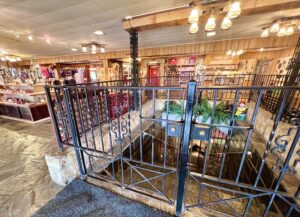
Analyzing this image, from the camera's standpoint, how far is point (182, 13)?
8.11ft

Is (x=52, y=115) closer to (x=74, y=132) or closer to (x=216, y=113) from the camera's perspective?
(x=74, y=132)

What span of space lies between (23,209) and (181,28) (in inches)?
187

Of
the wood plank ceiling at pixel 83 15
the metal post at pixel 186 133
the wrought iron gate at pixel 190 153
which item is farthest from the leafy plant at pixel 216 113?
the metal post at pixel 186 133

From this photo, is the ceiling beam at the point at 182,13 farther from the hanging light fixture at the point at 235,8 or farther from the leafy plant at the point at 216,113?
the leafy plant at the point at 216,113

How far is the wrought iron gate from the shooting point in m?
1.07

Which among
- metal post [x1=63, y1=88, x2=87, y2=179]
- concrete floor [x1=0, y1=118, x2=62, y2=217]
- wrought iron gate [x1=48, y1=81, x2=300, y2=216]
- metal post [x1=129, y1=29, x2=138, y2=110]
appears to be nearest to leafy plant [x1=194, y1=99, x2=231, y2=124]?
wrought iron gate [x1=48, y1=81, x2=300, y2=216]

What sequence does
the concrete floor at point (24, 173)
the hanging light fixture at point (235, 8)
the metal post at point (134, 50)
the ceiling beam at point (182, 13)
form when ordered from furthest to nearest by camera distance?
1. the metal post at point (134, 50)
2. the ceiling beam at point (182, 13)
3. the hanging light fixture at point (235, 8)
4. the concrete floor at point (24, 173)

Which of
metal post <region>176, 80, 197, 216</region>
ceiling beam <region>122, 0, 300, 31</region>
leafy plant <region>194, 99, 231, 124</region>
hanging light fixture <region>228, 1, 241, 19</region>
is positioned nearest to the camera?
metal post <region>176, 80, 197, 216</region>

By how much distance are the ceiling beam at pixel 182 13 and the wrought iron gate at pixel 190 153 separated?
150 centimetres

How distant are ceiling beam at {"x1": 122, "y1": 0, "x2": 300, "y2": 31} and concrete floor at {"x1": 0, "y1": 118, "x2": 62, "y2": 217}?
118 inches

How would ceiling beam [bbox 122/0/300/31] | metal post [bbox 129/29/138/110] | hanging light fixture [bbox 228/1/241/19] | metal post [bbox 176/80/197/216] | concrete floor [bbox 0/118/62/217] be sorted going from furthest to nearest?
metal post [bbox 129/29/138/110] → ceiling beam [bbox 122/0/300/31] → hanging light fixture [bbox 228/1/241/19] → concrete floor [bbox 0/118/62/217] → metal post [bbox 176/80/197/216]

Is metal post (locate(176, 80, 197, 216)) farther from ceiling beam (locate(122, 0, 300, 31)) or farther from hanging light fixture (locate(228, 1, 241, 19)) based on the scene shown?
ceiling beam (locate(122, 0, 300, 31))

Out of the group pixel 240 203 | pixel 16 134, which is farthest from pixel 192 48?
pixel 16 134

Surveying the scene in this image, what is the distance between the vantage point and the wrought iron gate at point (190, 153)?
1.07 metres
